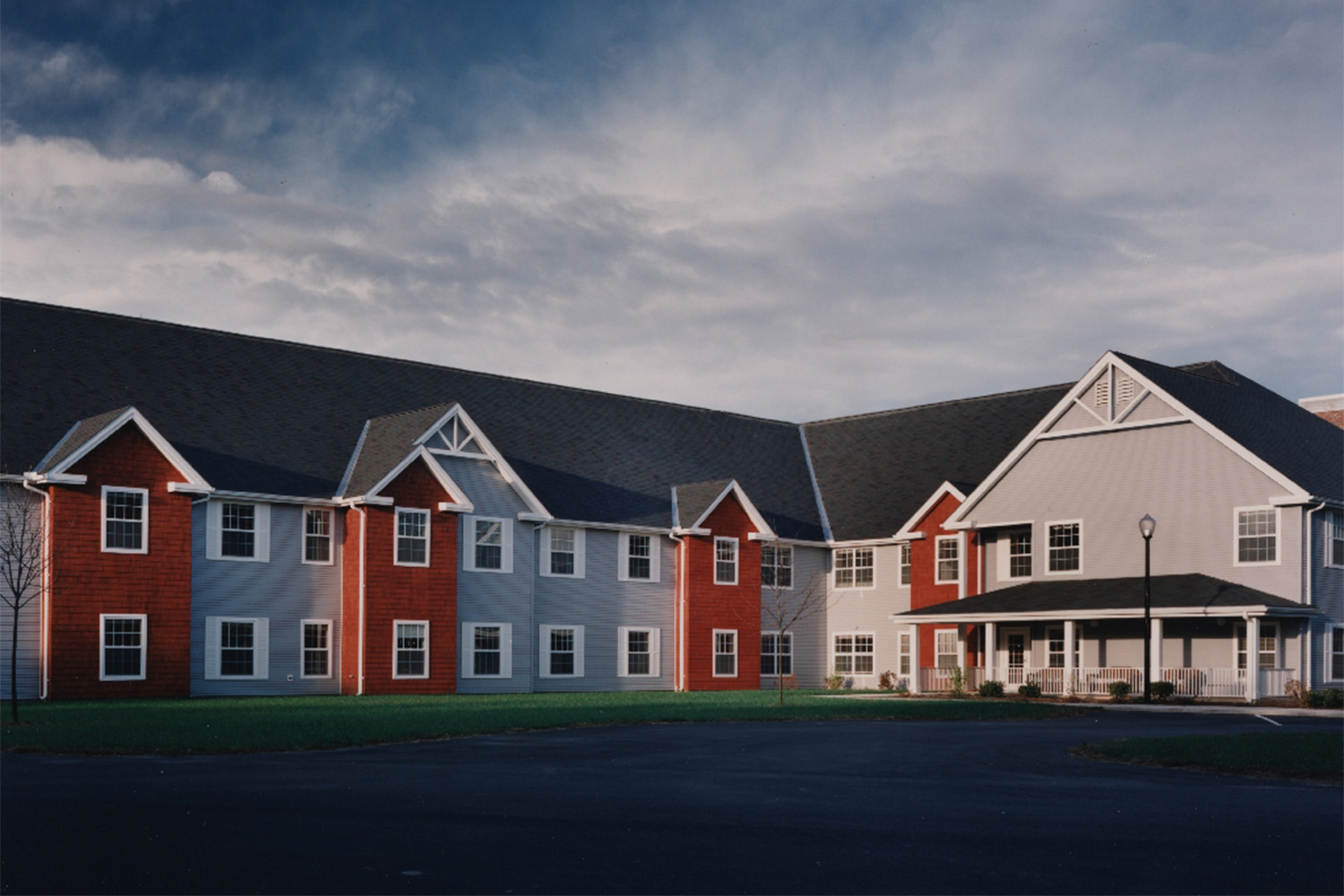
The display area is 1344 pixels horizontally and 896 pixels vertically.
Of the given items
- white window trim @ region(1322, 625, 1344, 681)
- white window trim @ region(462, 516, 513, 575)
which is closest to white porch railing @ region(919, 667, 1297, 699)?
white window trim @ region(1322, 625, 1344, 681)

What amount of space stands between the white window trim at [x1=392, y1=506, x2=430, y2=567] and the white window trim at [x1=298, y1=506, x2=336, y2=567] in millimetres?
1827

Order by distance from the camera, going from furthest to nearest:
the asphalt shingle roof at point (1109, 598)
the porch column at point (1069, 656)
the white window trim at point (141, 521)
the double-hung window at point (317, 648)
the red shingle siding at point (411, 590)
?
the porch column at point (1069, 656) → the red shingle siding at point (411, 590) → the double-hung window at point (317, 648) → the asphalt shingle roof at point (1109, 598) → the white window trim at point (141, 521)

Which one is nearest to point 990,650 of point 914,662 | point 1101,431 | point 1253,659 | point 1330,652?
point 914,662

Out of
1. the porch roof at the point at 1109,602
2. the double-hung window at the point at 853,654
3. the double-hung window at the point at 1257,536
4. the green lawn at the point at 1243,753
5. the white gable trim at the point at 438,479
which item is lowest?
the double-hung window at the point at 853,654

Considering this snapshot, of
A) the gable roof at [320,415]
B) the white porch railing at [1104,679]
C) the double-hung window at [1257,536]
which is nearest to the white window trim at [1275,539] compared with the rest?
the double-hung window at [1257,536]

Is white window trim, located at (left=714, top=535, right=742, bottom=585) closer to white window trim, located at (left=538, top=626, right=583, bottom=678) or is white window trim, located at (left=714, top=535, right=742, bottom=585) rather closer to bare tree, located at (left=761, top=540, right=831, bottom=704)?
bare tree, located at (left=761, top=540, right=831, bottom=704)

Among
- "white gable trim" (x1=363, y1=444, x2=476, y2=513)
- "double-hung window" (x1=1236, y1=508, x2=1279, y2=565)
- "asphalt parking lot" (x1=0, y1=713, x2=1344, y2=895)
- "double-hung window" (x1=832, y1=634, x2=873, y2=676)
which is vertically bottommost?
"double-hung window" (x1=832, y1=634, x2=873, y2=676)

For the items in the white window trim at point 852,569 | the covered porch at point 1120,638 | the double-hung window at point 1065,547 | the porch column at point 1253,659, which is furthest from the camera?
the white window trim at point 852,569

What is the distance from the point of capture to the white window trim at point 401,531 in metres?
40.7

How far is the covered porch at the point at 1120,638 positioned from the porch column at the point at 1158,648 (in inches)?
1.0

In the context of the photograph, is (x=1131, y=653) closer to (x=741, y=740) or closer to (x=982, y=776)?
(x=741, y=740)

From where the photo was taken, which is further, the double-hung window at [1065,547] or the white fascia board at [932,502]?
the white fascia board at [932,502]

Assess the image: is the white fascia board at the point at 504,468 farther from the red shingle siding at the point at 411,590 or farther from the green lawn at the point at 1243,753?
the green lawn at the point at 1243,753

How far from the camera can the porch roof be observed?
37.1 metres
